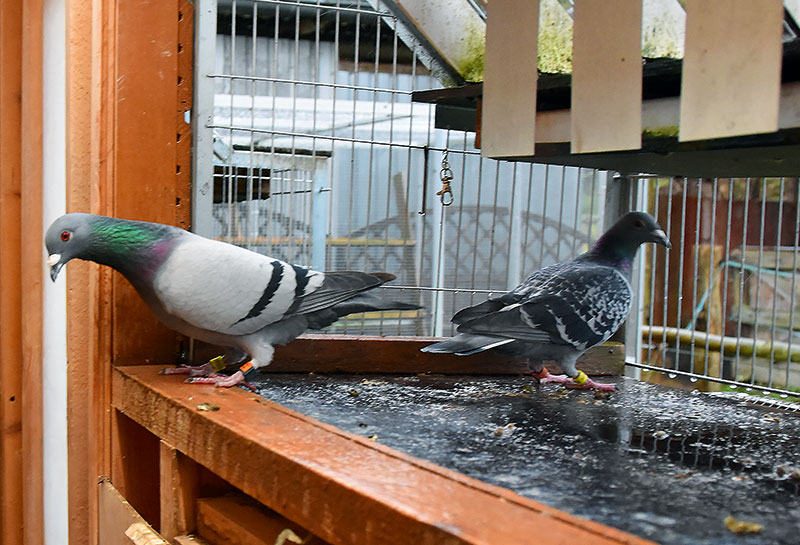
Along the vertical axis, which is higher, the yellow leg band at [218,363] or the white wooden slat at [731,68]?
the white wooden slat at [731,68]

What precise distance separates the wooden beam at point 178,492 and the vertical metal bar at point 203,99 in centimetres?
69

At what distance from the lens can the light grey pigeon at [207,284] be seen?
1.56 m

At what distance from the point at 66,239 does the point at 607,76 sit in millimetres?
1060

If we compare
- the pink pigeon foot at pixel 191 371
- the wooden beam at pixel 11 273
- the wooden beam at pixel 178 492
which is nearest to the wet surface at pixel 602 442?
the pink pigeon foot at pixel 191 371

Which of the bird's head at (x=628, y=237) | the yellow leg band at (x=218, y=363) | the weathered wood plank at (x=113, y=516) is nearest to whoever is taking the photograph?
the weathered wood plank at (x=113, y=516)

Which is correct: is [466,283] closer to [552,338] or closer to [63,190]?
[552,338]

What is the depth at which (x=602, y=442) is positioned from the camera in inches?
47.6

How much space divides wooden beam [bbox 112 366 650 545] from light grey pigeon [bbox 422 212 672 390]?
654 mm

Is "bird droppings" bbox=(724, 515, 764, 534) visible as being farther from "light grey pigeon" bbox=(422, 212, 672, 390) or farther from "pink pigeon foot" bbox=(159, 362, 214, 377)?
"pink pigeon foot" bbox=(159, 362, 214, 377)

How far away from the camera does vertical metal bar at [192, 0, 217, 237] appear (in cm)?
178

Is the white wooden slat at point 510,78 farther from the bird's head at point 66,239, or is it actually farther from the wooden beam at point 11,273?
the wooden beam at point 11,273

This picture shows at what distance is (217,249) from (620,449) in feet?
3.01

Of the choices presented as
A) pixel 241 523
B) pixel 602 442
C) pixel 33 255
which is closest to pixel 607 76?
pixel 602 442

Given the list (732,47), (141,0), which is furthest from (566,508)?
(141,0)
